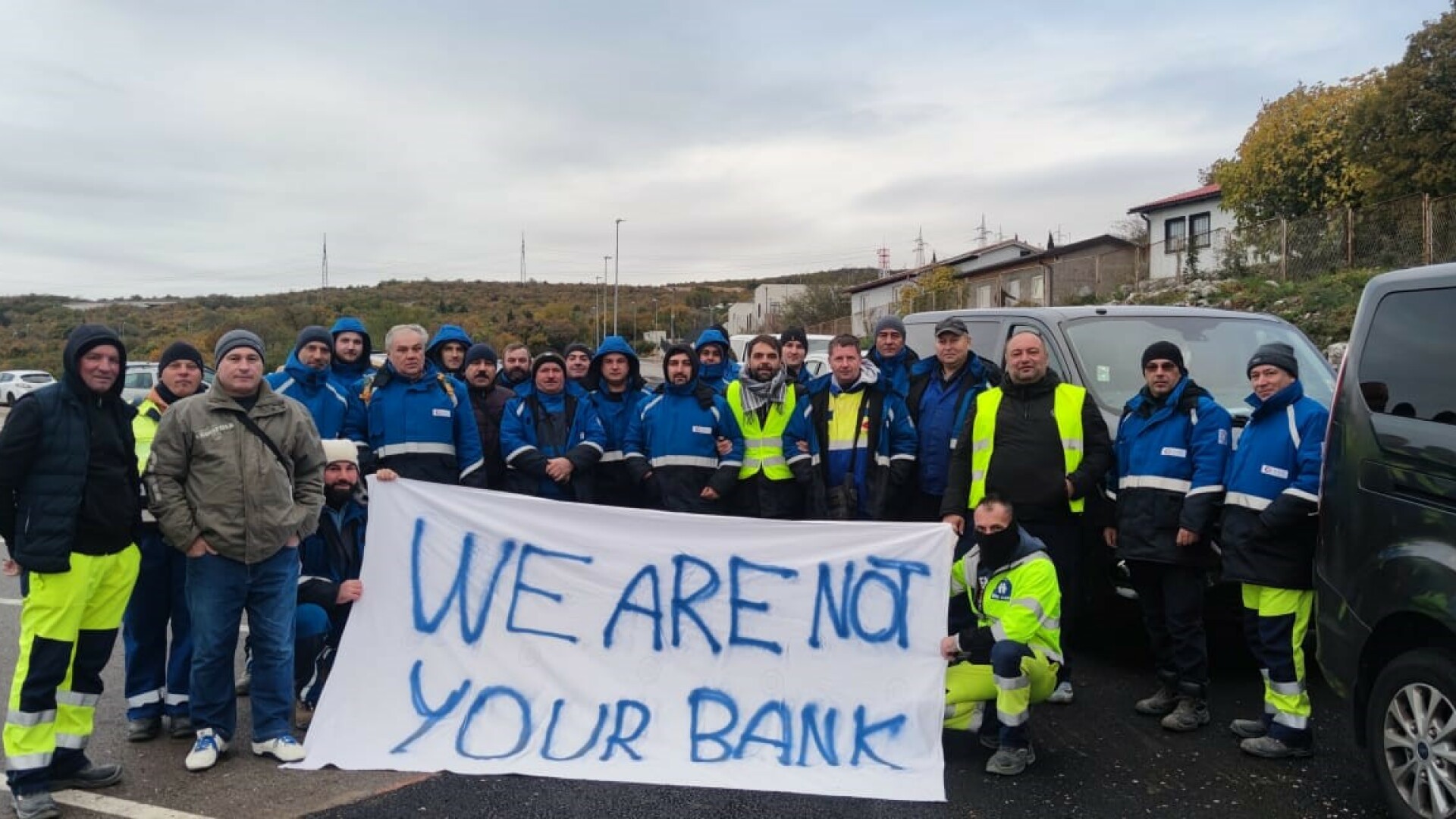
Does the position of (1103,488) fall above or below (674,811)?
above

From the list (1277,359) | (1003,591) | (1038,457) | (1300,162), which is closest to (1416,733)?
(1003,591)

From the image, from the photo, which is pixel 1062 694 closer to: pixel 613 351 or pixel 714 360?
pixel 714 360

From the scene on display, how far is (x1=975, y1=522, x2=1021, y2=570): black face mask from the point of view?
4418 millimetres

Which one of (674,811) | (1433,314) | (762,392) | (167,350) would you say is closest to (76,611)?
(167,350)

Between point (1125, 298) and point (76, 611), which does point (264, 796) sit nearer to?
point (76, 611)

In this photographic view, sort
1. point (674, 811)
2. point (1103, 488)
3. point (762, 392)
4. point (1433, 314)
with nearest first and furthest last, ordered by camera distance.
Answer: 1. point (1433, 314)
2. point (674, 811)
3. point (1103, 488)
4. point (762, 392)

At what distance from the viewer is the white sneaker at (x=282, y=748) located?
436 centimetres

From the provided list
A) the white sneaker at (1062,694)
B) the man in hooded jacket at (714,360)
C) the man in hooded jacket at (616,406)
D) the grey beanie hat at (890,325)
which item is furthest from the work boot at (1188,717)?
the man in hooded jacket at (616,406)

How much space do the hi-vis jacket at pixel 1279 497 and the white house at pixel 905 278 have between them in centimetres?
3940

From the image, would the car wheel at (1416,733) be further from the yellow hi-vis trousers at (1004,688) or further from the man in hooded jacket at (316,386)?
the man in hooded jacket at (316,386)

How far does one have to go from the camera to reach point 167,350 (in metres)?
4.89

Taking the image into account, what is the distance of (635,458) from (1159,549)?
2.93 meters

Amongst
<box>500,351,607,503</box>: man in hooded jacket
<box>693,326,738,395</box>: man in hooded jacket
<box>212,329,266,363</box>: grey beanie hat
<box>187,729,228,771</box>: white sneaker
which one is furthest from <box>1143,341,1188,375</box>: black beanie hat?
<box>187,729,228,771</box>: white sneaker

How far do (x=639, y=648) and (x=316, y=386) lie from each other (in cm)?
262
